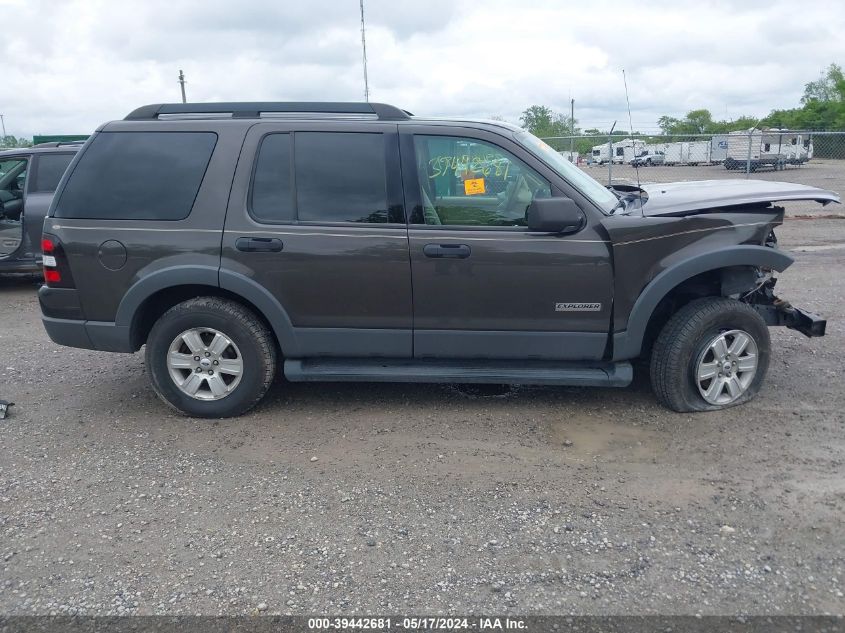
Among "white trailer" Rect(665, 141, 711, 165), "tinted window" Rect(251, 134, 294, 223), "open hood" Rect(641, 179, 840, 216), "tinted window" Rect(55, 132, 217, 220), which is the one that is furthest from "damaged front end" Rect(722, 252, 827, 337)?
"white trailer" Rect(665, 141, 711, 165)

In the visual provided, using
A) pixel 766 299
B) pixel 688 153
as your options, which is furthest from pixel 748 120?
pixel 766 299

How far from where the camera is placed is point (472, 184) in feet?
14.8

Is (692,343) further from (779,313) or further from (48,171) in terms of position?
(48,171)

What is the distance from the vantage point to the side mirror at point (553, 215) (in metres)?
4.19

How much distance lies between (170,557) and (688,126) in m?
18.8

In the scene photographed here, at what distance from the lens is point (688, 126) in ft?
62.0

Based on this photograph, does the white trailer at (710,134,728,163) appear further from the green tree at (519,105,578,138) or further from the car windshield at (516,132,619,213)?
the car windshield at (516,132,619,213)

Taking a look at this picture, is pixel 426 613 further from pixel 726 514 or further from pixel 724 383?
pixel 724 383

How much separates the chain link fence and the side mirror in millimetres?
6060

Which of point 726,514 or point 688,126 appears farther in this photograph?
point 688,126

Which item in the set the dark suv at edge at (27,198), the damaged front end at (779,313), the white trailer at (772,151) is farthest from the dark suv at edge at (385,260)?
the white trailer at (772,151)

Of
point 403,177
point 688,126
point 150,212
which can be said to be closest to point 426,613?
point 403,177

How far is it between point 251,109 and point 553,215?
2.16 meters

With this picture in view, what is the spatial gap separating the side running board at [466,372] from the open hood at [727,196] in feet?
3.48
